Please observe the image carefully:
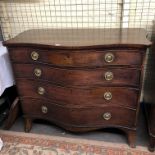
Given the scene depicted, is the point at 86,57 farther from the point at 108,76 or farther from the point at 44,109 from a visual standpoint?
the point at 44,109

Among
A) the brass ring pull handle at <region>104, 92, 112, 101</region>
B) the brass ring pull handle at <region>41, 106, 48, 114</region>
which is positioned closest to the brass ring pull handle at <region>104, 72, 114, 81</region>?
the brass ring pull handle at <region>104, 92, 112, 101</region>

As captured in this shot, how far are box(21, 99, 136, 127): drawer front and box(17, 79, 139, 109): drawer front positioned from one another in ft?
0.16

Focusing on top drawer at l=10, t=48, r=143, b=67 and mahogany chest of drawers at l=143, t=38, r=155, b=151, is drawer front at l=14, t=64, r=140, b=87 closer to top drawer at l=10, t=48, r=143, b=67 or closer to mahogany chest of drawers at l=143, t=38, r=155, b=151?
top drawer at l=10, t=48, r=143, b=67

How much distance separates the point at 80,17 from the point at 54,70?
2.11 ft

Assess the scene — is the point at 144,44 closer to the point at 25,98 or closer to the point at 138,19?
the point at 138,19

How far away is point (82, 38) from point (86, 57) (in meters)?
0.18

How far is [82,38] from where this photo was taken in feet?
4.50

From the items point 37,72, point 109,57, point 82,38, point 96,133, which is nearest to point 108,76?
point 109,57

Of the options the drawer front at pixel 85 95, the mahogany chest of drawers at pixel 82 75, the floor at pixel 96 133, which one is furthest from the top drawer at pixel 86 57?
the floor at pixel 96 133

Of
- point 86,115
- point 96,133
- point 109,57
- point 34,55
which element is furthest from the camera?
point 96,133

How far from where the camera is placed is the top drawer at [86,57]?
123 centimetres

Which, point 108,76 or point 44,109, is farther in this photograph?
point 44,109

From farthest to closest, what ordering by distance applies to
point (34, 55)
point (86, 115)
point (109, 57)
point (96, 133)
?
1. point (96, 133)
2. point (86, 115)
3. point (34, 55)
4. point (109, 57)

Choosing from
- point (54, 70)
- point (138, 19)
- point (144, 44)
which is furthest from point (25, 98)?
point (138, 19)
